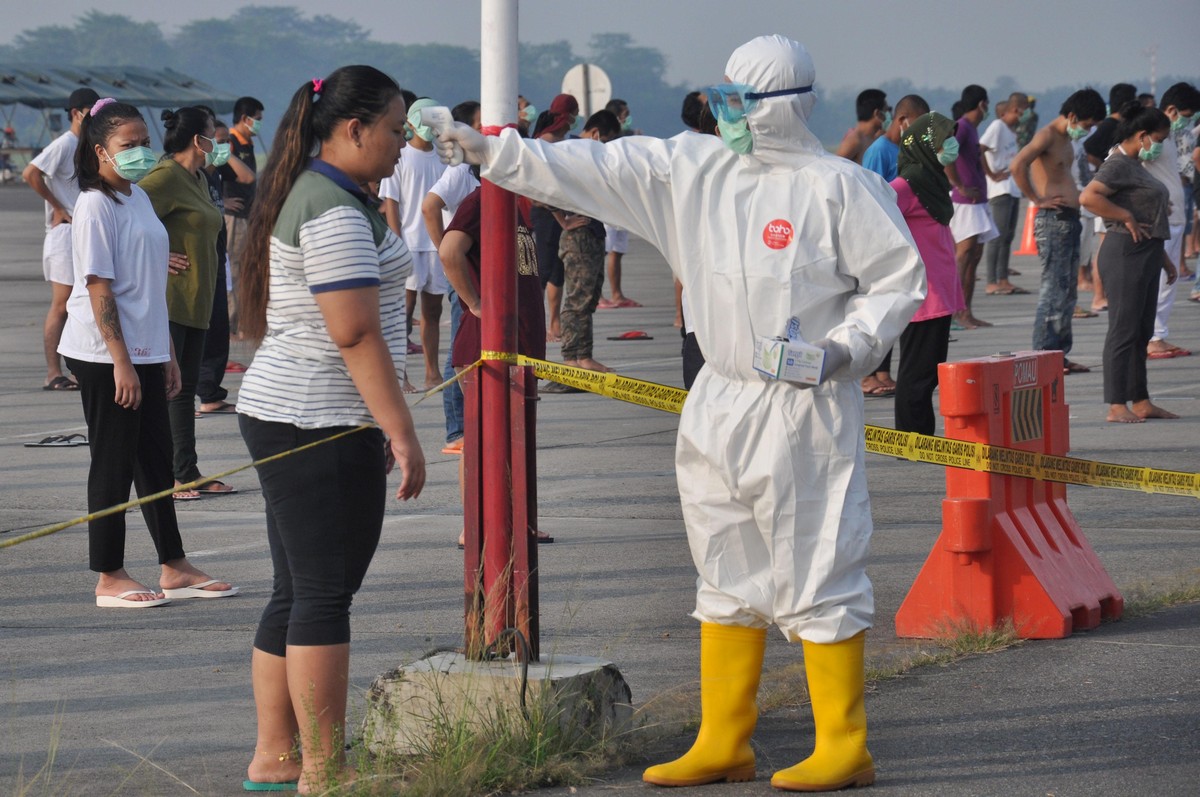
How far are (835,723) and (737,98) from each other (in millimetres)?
1627

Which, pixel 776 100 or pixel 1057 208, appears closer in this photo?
pixel 776 100

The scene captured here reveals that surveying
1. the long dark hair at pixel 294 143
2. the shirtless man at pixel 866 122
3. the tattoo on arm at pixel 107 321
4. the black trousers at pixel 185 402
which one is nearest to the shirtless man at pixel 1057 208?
the shirtless man at pixel 866 122

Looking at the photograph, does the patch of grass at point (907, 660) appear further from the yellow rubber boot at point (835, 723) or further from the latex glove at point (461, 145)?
the latex glove at point (461, 145)

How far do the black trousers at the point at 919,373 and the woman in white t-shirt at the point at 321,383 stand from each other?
5745mm

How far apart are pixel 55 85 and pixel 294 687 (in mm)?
53793

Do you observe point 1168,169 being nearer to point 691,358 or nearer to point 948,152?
point 948,152

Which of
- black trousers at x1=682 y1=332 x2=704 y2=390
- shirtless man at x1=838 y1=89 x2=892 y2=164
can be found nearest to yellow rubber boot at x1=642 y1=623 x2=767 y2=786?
black trousers at x1=682 y1=332 x2=704 y2=390

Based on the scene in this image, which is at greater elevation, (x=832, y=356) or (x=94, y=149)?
(x=94, y=149)

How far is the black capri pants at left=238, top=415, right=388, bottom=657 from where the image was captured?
165 inches

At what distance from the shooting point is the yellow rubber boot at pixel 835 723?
14.1 ft

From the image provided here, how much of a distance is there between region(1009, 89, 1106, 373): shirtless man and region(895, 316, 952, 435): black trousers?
276cm

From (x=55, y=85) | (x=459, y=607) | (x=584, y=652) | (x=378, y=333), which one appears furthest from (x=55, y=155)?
(x=55, y=85)

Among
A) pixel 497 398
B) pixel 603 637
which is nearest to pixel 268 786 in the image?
pixel 497 398

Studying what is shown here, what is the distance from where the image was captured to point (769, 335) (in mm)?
4305
